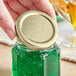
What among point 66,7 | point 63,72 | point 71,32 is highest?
point 66,7

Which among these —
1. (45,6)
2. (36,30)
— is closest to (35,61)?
(36,30)

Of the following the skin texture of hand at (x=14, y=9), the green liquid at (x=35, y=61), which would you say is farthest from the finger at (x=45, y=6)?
the green liquid at (x=35, y=61)

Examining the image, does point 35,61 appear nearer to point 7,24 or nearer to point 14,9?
point 7,24

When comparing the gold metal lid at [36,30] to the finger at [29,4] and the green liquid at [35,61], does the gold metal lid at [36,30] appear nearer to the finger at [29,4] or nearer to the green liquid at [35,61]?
the green liquid at [35,61]

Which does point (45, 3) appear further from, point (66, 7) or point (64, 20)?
point (64, 20)

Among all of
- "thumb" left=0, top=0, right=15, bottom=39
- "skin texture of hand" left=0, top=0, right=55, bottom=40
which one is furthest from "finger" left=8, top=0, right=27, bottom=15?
"thumb" left=0, top=0, right=15, bottom=39

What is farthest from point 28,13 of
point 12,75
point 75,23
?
point 75,23

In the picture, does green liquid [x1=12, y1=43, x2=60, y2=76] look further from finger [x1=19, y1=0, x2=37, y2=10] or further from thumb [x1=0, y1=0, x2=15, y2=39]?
finger [x1=19, y1=0, x2=37, y2=10]
